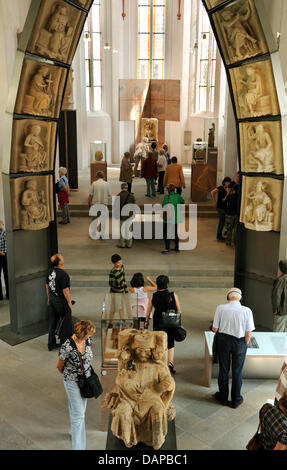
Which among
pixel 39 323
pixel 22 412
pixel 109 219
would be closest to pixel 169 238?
pixel 109 219

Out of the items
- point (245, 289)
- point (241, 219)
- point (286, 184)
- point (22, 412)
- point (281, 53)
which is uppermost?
point (281, 53)

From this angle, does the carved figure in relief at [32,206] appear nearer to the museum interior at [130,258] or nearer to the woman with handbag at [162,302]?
the museum interior at [130,258]

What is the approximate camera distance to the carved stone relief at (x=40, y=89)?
7.65 metres

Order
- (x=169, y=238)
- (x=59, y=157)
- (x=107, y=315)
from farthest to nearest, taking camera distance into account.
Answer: (x=59, y=157) < (x=169, y=238) < (x=107, y=315)

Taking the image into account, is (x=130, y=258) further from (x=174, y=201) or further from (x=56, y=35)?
(x=56, y=35)

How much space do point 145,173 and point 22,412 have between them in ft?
35.2

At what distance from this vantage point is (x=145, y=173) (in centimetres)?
1634

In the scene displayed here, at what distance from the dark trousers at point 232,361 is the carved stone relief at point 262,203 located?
235 centimetres

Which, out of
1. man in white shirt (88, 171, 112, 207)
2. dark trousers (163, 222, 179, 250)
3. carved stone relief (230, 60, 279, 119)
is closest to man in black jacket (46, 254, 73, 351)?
carved stone relief (230, 60, 279, 119)

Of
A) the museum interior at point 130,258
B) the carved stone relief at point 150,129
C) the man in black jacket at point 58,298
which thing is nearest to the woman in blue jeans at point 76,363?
the museum interior at point 130,258

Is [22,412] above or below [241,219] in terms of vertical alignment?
below

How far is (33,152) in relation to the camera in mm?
8250

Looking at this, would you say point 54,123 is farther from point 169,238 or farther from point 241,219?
point 169,238

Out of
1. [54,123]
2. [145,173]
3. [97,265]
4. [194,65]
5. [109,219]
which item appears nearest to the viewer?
[54,123]
